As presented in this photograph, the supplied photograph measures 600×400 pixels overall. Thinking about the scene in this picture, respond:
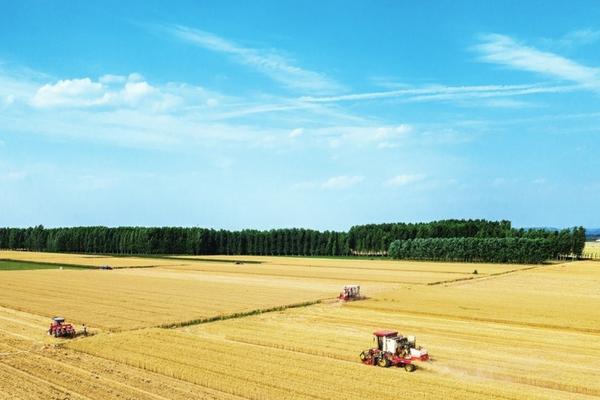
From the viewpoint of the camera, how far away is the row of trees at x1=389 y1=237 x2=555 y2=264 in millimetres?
114875

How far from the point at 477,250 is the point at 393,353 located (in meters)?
102

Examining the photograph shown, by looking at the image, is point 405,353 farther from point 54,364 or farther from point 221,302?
point 221,302

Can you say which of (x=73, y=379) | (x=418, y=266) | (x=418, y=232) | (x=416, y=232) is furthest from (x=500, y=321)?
(x=416, y=232)

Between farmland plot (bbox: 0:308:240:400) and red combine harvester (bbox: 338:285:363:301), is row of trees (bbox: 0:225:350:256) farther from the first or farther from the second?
farmland plot (bbox: 0:308:240:400)

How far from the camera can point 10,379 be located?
23.3 meters

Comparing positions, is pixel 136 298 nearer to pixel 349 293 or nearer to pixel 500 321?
pixel 349 293

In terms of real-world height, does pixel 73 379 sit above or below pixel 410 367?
below

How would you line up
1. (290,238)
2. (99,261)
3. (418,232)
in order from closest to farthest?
(99,261) < (418,232) < (290,238)

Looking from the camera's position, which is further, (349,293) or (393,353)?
(349,293)

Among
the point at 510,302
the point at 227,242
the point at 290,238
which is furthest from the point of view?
the point at 227,242

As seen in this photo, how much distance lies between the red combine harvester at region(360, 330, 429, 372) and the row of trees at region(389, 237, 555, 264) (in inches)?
3789

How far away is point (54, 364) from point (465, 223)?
160005 mm

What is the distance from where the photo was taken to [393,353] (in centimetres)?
2633

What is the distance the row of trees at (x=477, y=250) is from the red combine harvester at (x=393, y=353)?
316 ft
